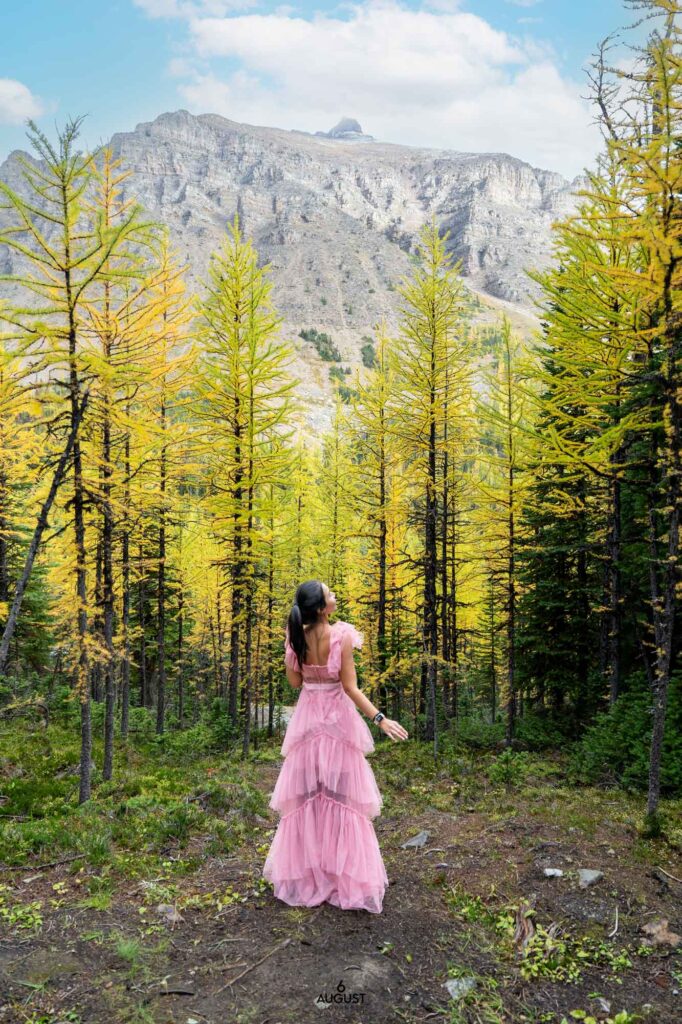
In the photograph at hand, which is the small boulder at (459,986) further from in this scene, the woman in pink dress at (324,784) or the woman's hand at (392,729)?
the woman's hand at (392,729)

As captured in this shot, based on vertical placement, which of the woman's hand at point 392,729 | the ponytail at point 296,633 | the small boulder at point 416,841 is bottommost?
the small boulder at point 416,841

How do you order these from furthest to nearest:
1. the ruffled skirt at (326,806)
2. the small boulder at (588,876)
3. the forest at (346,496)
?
the forest at (346,496)
the small boulder at (588,876)
the ruffled skirt at (326,806)

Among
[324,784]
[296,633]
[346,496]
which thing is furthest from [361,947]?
[346,496]

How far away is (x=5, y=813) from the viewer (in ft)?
24.3

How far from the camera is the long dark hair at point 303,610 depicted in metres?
4.09

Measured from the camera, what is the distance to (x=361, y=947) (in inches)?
145

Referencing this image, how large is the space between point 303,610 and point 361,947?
7.60 ft

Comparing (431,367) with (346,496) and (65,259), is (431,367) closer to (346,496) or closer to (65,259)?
(346,496)

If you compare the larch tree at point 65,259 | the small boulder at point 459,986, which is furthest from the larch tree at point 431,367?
the small boulder at point 459,986

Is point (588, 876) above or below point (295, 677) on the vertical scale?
below

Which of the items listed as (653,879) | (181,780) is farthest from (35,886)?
(653,879)

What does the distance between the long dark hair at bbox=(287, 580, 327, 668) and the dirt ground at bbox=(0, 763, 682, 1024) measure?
204 centimetres

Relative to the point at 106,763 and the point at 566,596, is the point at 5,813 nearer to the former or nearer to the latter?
the point at 106,763

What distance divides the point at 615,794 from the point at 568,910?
4.00 m
